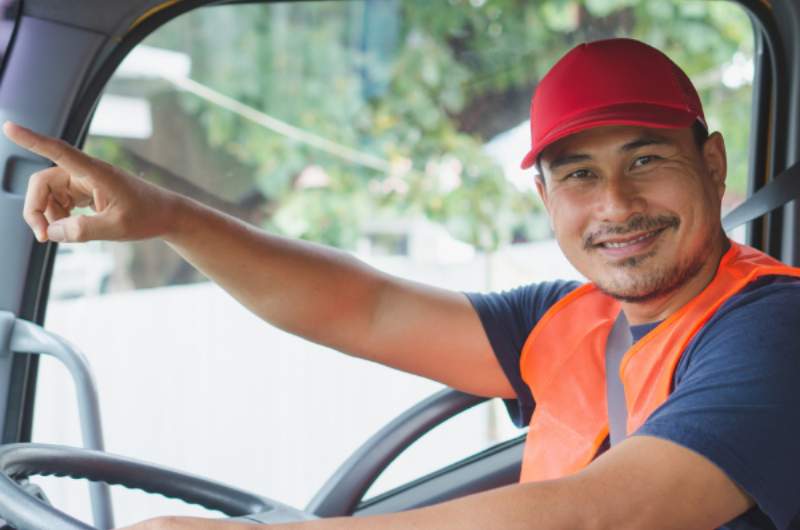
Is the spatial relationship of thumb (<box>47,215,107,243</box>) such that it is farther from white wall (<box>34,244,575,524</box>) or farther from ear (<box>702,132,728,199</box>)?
ear (<box>702,132,728,199</box>)

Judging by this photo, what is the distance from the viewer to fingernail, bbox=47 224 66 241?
1449mm

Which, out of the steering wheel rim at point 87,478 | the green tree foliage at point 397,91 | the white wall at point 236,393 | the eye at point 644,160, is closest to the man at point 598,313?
the eye at point 644,160

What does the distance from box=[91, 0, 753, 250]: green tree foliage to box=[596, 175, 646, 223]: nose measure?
1585 mm

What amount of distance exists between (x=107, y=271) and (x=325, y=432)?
693 mm

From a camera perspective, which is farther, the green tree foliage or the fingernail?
the green tree foliage

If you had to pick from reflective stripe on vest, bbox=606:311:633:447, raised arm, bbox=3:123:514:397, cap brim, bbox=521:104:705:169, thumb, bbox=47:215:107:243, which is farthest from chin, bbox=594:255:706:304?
thumb, bbox=47:215:107:243

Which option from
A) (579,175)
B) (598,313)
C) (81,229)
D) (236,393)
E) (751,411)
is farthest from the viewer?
(236,393)

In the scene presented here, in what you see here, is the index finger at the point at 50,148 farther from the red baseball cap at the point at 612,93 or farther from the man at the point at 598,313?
the red baseball cap at the point at 612,93

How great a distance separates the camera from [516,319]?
1.95 metres

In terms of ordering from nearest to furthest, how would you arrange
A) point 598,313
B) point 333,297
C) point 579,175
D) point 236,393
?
1. point 579,175
2. point 598,313
3. point 333,297
4. point 236,393

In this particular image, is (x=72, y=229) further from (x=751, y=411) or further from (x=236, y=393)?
(x=236, y=393)

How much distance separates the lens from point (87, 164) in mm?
1487

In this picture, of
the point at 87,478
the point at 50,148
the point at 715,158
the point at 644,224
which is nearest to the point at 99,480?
the point at 87,478

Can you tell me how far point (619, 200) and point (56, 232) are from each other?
0.88 m
